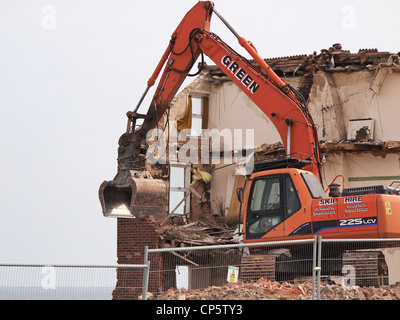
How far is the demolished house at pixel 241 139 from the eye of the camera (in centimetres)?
2339

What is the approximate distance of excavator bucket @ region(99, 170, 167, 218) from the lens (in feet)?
48.5

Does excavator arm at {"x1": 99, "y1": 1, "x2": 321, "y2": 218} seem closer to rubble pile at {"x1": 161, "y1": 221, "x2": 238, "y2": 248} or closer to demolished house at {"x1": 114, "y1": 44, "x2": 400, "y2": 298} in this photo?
demolished house at {"x1": 114, "y1": 44, "x2": 400, "y2": 298}

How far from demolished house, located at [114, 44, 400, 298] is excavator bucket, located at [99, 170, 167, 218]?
7.12 m

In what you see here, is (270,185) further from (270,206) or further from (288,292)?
(288,292)

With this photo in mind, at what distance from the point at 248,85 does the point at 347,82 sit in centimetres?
834

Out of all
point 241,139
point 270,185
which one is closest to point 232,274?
point 270,185

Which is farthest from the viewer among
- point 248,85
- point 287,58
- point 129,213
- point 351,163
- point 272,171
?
point 287,58

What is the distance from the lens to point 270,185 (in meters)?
16.1

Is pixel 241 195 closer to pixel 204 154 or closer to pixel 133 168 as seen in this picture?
pixel 133 168

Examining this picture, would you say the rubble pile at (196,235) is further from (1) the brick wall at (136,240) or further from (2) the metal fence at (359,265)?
(2) the metal fence at (359,265)

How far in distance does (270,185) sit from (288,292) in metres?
3.29

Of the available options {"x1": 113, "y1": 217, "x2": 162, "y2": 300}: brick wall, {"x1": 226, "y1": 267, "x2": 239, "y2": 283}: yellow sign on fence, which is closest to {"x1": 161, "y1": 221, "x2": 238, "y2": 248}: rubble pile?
{"x1": 113, "y1": 217, "x2": 162, "y2": 300}: brick wall

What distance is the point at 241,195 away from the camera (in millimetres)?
16172
